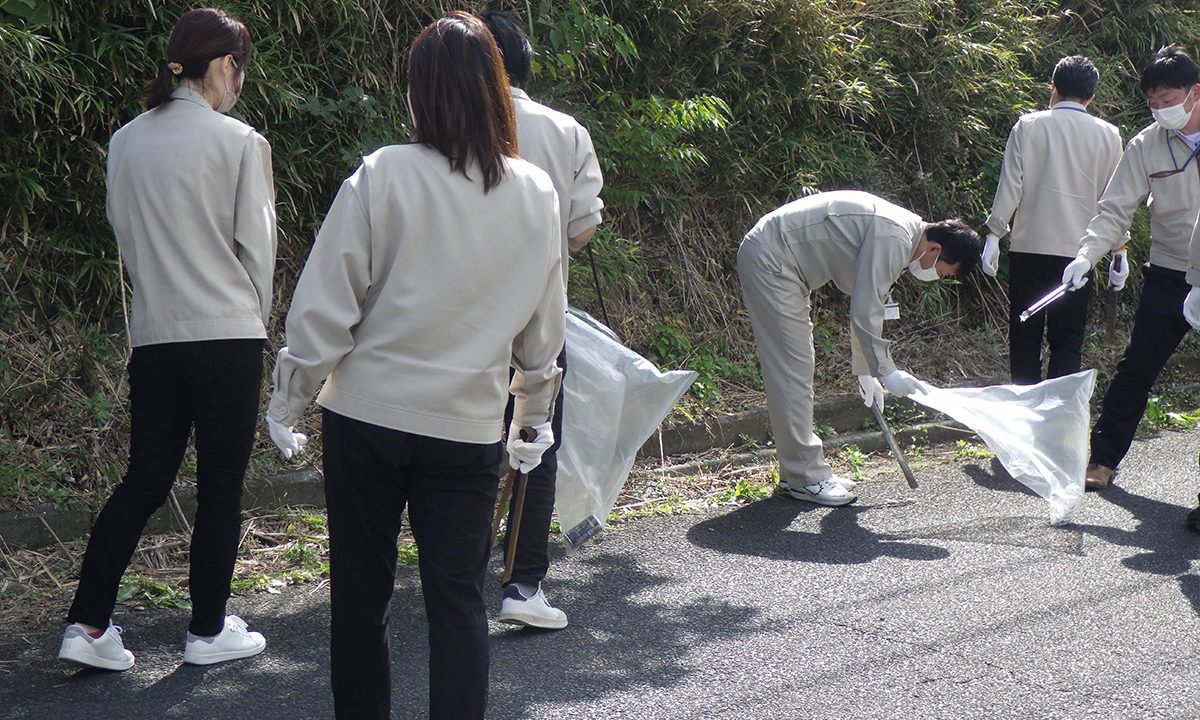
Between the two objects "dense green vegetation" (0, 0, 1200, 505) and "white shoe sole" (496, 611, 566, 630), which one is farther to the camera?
"dense green vegetation" (0, 0, 1200, 505)

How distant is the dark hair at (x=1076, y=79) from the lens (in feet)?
19.1

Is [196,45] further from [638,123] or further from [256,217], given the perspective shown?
[638,123]

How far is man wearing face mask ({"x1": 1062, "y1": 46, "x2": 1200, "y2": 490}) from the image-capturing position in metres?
4.65

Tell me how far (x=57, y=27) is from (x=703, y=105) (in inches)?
134

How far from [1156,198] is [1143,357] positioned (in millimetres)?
766

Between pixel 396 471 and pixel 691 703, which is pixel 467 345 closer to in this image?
pixel 396 471

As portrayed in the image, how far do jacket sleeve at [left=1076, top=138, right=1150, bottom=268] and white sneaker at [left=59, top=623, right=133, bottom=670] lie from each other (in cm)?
454

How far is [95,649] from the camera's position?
2986 millimetres

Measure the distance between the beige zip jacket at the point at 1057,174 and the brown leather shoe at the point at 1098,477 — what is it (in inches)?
53.8

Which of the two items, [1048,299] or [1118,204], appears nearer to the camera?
[1118,204]

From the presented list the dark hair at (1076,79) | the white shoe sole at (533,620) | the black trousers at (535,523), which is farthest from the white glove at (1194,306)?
the white shoe sole at (533,620)

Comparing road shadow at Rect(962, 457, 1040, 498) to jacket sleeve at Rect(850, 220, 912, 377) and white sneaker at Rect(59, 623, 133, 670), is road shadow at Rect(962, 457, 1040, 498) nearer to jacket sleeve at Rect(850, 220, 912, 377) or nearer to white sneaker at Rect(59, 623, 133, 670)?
jacket sleeve at Rect(850, 220, 912, 377)

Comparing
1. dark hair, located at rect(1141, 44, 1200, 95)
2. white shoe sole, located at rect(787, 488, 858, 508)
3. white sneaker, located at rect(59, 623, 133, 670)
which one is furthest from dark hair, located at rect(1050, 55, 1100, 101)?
white sneaker, located at rect(59, 623, 133, 670)

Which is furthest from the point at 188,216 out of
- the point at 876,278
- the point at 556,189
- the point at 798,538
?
the point at 876,278
